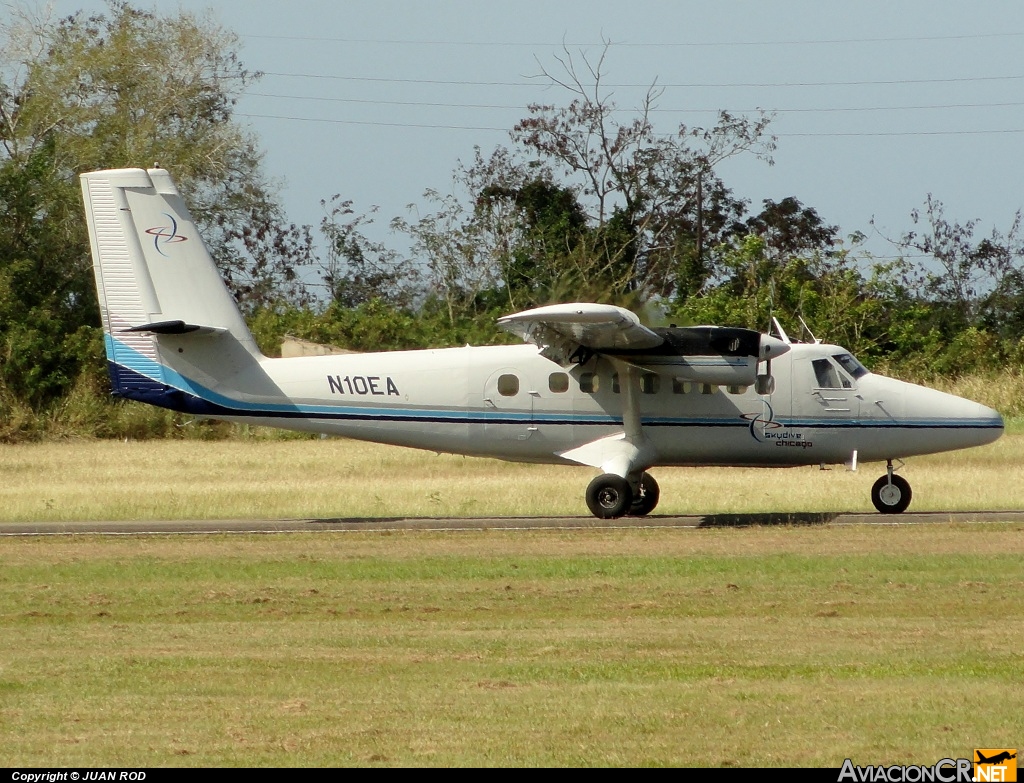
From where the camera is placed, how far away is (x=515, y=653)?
35.9ft

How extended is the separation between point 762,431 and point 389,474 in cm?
1349

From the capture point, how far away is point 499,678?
998 centimetres

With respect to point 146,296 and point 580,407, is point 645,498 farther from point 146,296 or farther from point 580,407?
point 146,296

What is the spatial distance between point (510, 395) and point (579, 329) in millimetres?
1856

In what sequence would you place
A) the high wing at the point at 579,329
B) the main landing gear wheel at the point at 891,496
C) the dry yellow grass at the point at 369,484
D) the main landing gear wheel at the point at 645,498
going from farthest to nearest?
the dry yellow grass at the point at 369,484 < the main landing gear wheel at the point at 645,498 < the main landing gear wheel at the point at 891,496 < the high wing at the point at 579,329

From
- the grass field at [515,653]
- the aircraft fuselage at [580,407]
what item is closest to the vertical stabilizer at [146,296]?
the aircraft fuselage at [580,407]

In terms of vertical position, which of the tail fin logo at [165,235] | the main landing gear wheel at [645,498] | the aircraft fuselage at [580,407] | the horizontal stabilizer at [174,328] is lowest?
the main landing gear wheel at [645,498]

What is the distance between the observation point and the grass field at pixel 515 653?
805 cm

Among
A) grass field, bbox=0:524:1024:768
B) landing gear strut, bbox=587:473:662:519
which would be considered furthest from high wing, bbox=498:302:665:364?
grass field, bbox=0:524:1024:768

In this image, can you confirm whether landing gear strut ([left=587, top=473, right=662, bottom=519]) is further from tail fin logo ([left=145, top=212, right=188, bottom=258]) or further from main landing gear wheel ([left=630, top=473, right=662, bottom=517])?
tail fin logo ([left=145, top=212, right=188, bottom=258])

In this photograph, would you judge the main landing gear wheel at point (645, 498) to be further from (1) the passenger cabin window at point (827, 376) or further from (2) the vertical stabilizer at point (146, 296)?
(2) the vertical stabilizer at point (146, 296)

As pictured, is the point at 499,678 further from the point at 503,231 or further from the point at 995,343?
the point at 503,231

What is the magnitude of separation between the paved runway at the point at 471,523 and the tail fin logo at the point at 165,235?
13.7ft

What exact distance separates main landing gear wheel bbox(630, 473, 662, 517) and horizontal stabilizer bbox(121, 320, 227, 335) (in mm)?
6896
